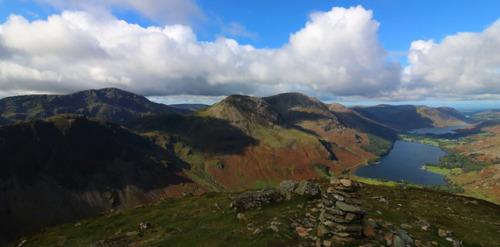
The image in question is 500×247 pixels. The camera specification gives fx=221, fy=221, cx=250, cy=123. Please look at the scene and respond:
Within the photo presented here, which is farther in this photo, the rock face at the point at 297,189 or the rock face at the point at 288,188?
the rock face at the point at 288,188

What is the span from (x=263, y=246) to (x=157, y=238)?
1435 centimetres

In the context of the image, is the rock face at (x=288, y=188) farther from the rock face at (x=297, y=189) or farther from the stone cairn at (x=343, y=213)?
the stone cairn at (x=343, y=213)

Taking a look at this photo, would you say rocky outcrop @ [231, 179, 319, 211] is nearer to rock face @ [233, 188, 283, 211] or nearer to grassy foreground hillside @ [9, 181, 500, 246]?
rock face @ [233, 188, 283, 211]

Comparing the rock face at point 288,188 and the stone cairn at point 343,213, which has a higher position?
the stone cairn at point 343,213

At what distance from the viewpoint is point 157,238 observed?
2641 centimetres

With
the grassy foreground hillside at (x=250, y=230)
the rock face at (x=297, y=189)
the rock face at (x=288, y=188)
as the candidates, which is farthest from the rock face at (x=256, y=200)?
the rock face at (x=297, y=189)

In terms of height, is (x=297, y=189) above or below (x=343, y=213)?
below

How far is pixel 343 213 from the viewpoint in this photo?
2086 cm

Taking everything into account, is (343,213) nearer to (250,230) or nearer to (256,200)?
(250,230)

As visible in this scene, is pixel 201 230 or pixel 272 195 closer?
pixel 201 230

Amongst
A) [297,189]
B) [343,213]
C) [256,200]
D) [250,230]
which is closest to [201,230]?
[250,230]

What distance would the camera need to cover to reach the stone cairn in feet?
67.1

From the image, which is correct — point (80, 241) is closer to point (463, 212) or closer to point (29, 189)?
point (463, 212)

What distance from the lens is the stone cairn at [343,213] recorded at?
805 inches
